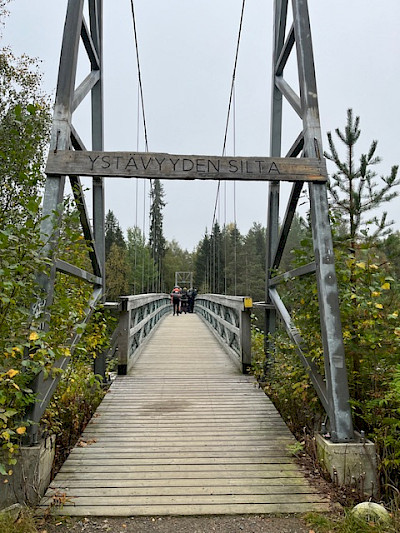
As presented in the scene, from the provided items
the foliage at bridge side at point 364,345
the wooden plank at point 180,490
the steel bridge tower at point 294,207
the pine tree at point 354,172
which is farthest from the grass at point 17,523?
the pine tree at point 354,172

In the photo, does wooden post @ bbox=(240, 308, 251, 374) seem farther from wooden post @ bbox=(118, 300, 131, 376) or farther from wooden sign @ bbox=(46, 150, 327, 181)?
wooden sign @ bbox=(46, 150, 327, 181)

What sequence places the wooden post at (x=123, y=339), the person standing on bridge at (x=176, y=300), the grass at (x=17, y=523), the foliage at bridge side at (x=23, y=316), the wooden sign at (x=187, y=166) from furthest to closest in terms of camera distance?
1. the person standing on bridge at (x=176, y=300)
2. the wooden post at (x=123, y=339)
3. the wooden sign at (x=187, y=166)
4. the foliage at bridge side at (x=23, y=316)
5. the grass at (x=17, y=523)

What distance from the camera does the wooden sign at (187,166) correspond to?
283 centimetres

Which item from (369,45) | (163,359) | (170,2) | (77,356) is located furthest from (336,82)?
(77,356)

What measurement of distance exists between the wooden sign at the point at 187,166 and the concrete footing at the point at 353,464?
161 cm

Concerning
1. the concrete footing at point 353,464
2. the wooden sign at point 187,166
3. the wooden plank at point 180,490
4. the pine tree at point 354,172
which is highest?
the pine tree at point 354,172

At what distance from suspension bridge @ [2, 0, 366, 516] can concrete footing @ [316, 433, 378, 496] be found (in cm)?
8

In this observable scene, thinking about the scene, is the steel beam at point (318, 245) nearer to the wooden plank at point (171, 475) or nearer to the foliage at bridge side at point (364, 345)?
the foliage at bridge side at point (364, 345)

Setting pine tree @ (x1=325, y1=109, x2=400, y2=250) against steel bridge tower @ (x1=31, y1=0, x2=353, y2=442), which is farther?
pine tree @ (x1=325, y1=109, x2=400, y2=250)

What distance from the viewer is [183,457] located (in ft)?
9.35

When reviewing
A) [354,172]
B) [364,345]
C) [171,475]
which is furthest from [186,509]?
[354,172]

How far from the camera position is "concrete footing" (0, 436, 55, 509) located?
221cm

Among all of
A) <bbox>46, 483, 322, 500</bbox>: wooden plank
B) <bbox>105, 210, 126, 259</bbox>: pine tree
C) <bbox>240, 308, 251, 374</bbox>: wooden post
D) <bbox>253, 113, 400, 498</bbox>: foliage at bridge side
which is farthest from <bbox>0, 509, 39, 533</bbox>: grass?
<bbox>105, 210, 126, 259</bbox>: pine tree

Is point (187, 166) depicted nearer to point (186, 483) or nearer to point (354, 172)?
point (186, 483)
